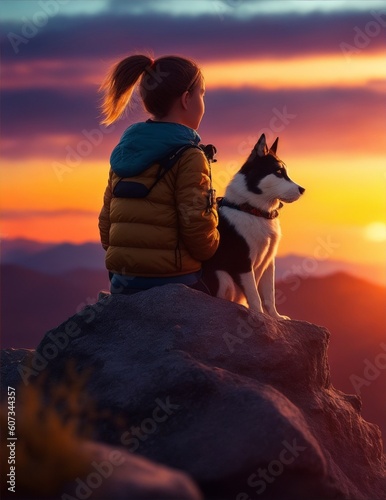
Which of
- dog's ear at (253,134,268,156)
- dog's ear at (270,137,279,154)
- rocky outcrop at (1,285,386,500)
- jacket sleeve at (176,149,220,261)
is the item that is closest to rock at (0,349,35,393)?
rocky outcrop at (1,285,386,500)

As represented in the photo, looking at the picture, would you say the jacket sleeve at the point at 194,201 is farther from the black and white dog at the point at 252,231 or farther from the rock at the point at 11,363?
the rock at the point at 11,363

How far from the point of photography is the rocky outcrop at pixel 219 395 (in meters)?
4.72

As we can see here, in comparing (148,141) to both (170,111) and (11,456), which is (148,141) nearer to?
(170,111)

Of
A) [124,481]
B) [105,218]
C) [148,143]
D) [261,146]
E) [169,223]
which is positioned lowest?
[124,481]

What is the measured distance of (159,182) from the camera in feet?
20.3

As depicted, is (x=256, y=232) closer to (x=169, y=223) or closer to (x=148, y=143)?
(x=169, y=223)

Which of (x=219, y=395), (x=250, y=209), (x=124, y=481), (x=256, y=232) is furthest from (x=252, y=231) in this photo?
(x=124, y=481)

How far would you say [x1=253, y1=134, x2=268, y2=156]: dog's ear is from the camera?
6938 mm

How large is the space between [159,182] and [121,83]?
0.94 m

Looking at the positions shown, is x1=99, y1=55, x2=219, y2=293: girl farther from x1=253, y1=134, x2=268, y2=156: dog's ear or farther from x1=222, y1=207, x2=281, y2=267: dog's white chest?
x1=253, y1=134, x2=268, y2=156: dog's ear

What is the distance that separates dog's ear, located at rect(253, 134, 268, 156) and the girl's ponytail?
48.8 inches

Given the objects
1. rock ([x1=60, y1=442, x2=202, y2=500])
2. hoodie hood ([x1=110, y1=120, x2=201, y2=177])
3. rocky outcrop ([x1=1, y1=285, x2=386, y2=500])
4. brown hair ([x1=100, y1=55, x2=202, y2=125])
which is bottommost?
rocky outcrop ([x1=1, y1=285, x2=386, y2=500])

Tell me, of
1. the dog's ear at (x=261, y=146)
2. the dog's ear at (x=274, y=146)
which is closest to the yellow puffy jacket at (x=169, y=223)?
the dog's ear at (x=261, y=146)

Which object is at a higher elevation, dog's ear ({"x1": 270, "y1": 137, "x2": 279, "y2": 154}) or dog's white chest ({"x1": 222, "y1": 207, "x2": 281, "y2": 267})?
dog's ear ({"x1": 270, "y1": 137, "x2": 279, "y2": 154})
